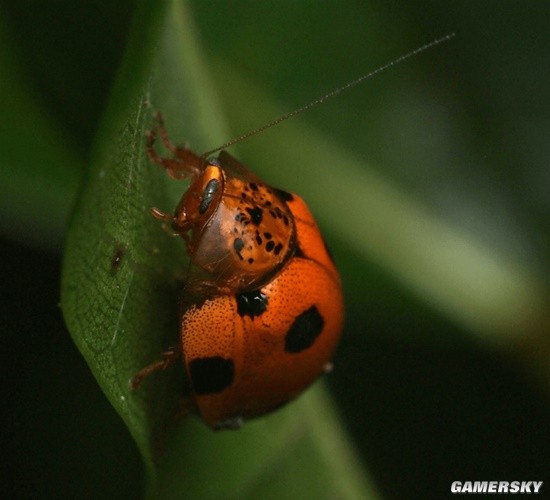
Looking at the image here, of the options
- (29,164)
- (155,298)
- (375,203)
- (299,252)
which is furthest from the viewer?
(375,203)

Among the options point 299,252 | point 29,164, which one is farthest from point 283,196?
point 29,164

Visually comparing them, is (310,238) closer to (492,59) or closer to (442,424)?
(442,424)

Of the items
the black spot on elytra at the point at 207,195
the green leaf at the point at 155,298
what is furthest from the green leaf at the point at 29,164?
the black spot on elytra at the point at 207,195

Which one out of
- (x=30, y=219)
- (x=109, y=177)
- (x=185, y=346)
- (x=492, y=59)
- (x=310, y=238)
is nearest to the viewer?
(x=109, y=177)

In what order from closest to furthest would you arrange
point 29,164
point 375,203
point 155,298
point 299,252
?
point 155,298 < point 299,252 < point 29,164 < point 375,203

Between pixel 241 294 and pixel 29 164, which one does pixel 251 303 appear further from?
pixel 29 164

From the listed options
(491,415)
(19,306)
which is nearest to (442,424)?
(491,415)

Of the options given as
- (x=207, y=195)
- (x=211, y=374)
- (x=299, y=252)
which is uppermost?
(x=207, y=195)
